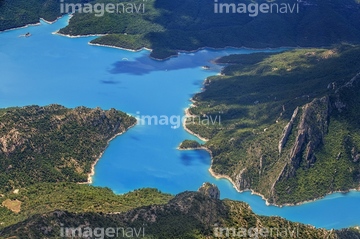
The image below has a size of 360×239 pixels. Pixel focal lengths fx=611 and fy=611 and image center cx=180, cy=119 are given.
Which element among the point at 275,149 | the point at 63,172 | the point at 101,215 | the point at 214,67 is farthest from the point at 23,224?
the point at 214,67

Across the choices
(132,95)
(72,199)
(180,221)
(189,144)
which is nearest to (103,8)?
(132,95)

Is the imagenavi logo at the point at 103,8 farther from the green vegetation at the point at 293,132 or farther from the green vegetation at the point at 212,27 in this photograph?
the green vegetation at the point at 293,132

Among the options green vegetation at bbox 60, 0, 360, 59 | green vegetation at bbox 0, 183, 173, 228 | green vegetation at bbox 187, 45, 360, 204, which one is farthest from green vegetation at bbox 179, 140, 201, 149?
green vegetation at bbox 60, 0, 360, 59

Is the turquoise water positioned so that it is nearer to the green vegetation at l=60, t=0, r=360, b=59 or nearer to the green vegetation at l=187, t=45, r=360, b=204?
the green vegetation at l=187, t=45, r=360, b=204

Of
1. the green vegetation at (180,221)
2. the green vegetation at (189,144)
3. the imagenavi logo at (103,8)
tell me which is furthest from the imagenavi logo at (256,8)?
the green vegetation at (180,221)

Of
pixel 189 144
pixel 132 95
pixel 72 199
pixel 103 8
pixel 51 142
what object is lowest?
pixel 72 199

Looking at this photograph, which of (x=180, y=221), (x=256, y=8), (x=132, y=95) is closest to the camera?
(x=180, y=221)

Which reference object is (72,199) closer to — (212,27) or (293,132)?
(293,132)
